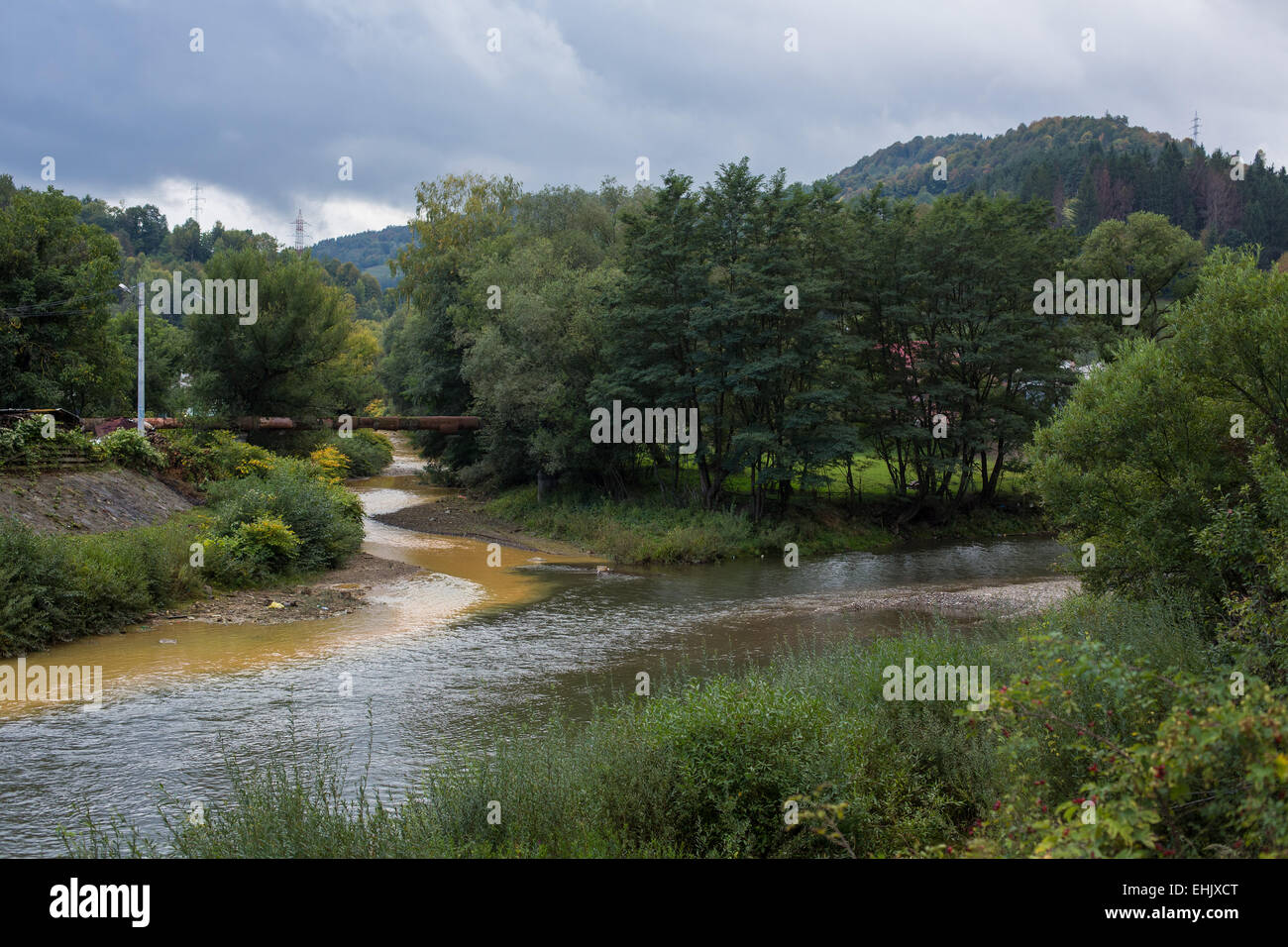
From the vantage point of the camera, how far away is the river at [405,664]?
35.3ft

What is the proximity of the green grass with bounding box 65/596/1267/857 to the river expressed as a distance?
6.28 ft

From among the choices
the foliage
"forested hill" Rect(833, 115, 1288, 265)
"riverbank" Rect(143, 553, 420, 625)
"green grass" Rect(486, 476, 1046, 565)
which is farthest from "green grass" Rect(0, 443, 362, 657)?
"forested hill" Rect(833, 115, 1288, 265)

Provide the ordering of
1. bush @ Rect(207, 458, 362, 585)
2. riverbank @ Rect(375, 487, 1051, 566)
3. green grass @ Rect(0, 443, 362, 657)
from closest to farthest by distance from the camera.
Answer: green grass @ Rect(0, 443, 362, 657) < bush @ Rect(207, 458, 362, 585) < riverbank @ Rect(375, 487, 1051, 566)

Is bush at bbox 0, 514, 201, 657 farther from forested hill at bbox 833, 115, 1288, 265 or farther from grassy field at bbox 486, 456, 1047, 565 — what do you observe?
forested hill at bbox 833, 115, 1288, 265

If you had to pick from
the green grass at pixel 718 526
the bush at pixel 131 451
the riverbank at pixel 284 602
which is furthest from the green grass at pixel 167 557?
the green grass at pixel 718 526

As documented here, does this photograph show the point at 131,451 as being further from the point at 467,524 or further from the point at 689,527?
the point at 689,527

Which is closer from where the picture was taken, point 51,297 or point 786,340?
point 786,340

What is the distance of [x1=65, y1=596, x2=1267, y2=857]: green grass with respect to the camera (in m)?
6.53

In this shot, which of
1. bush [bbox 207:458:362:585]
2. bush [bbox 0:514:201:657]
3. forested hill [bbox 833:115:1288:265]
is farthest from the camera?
forested hill [bbox 833:115:1288:265]

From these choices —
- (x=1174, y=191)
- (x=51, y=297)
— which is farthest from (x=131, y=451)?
(x=1174, y=191)

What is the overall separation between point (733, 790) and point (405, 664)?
1043 cm

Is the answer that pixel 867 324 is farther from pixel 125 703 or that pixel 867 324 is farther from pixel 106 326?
pixel 106 326

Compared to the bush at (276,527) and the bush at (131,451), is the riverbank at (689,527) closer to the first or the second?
the bush at (276,527)

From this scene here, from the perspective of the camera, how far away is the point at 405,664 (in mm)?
16562
